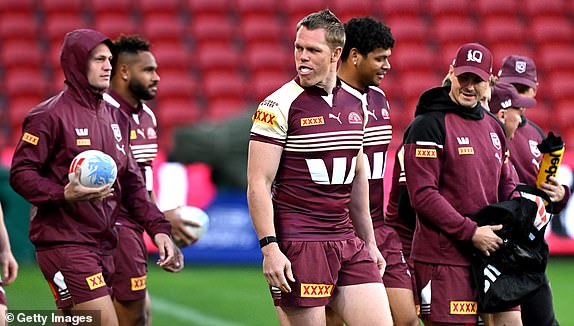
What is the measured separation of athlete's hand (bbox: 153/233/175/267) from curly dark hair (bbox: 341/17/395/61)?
1.83m

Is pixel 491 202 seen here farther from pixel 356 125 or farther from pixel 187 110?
pixel 187 110

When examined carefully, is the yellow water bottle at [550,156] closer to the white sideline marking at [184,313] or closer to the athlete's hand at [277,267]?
the athlete's hand at [277,267]

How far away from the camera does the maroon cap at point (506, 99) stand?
764 cm

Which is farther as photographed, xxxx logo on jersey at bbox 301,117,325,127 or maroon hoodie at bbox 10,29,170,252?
maroon hoodie at bbox 10,29,170,252

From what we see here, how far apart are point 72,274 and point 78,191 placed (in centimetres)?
54

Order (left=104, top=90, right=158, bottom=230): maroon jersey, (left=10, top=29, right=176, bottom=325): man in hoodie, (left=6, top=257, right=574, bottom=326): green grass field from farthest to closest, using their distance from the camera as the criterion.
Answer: (left=6, top=257, right=574, bottom=326): green grass field, (left=104, top=90, right=158, bottom=230): maroon jersey, (left=10, top=29, right=176, bottom=325): man in hoodie

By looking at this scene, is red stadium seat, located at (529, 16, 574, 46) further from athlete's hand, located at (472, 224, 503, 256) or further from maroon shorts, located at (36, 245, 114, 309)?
maroon shorts, located at (36, 245, 114, 309)

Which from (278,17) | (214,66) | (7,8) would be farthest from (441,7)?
(7,8)

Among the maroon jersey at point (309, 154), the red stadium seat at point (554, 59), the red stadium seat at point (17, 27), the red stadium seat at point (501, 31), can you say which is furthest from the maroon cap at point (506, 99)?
the red stadium seat at point (17, 27)

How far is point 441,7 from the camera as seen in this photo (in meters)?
20.7

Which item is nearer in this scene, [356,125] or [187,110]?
[356,125]

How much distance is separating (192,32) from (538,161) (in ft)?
41.7

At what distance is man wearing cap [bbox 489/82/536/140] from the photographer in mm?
7648

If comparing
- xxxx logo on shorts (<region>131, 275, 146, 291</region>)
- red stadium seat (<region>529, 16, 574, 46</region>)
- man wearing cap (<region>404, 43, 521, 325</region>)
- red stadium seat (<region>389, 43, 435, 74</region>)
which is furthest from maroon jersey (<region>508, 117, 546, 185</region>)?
red stadium seat (<region>529, 16, 574, 46</region>)
